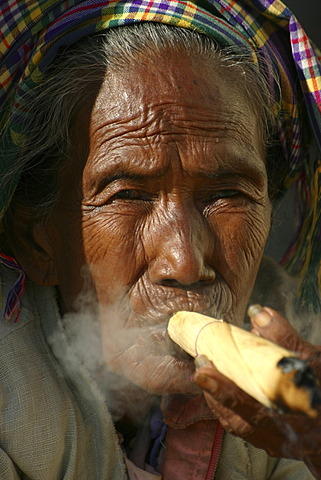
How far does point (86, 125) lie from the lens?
220 cm

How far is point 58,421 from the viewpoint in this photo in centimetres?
215

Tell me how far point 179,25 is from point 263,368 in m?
1.45

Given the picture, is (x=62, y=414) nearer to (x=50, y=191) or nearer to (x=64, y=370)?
(x=64, y=370)

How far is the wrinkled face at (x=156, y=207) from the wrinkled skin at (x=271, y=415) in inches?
22.1

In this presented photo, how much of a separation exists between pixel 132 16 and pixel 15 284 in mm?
1002

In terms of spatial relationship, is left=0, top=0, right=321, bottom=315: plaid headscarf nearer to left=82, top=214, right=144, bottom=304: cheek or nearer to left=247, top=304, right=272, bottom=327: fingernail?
→ left=82, top=214, right=144, bottom=304: cheek

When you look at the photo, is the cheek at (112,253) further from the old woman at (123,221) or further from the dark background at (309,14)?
the dark background at (309,14)

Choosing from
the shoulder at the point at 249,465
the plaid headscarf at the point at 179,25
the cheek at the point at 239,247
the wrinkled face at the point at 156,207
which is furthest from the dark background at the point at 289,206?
the shoulder at the point at 249,465

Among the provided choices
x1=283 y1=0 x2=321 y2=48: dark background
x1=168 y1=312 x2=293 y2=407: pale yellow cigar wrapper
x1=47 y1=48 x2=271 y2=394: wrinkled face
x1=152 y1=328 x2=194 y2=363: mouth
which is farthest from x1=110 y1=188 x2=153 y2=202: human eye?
x1=283 y1=0 x2=321 y2=48: dark background

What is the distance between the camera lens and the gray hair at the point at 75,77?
222 cm

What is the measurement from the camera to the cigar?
1.18m

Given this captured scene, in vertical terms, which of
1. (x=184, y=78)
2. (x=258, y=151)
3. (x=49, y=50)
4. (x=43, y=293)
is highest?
(x=49, y=50)

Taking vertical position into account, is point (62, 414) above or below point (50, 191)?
below

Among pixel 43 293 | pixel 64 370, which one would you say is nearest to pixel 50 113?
pixel 43 293
